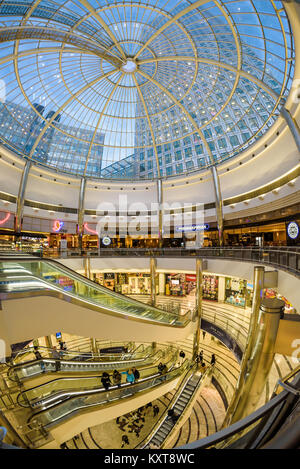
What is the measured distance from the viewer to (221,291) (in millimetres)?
23547

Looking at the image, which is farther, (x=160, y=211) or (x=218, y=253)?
(x=160, y=211)

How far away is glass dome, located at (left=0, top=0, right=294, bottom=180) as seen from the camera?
1558 cm

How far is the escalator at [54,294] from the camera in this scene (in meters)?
7.69

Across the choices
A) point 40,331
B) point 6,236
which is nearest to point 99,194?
point 6,236

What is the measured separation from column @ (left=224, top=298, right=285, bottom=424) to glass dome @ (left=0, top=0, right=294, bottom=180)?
1621cm

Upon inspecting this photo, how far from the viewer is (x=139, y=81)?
24688mm

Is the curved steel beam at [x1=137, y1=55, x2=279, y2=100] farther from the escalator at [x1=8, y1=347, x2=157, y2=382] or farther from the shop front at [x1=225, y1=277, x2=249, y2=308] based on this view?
the escalator at [x1=8, y1=347, x2=157, y2=382]

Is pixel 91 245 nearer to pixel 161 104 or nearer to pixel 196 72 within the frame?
pixel 161 104

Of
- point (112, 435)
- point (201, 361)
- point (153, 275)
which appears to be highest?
point (153, 275)

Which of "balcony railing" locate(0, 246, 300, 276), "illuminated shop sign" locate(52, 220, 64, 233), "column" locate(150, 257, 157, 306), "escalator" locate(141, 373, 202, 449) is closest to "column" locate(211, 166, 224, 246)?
"balcony railing" locate(0, 246, 300, 276)

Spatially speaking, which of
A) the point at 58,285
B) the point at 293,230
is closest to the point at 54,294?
the point at 58,285

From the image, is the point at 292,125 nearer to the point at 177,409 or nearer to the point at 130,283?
the point at 177,409

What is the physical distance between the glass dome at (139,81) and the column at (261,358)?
1621cm

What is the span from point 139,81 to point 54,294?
84.6 feet
